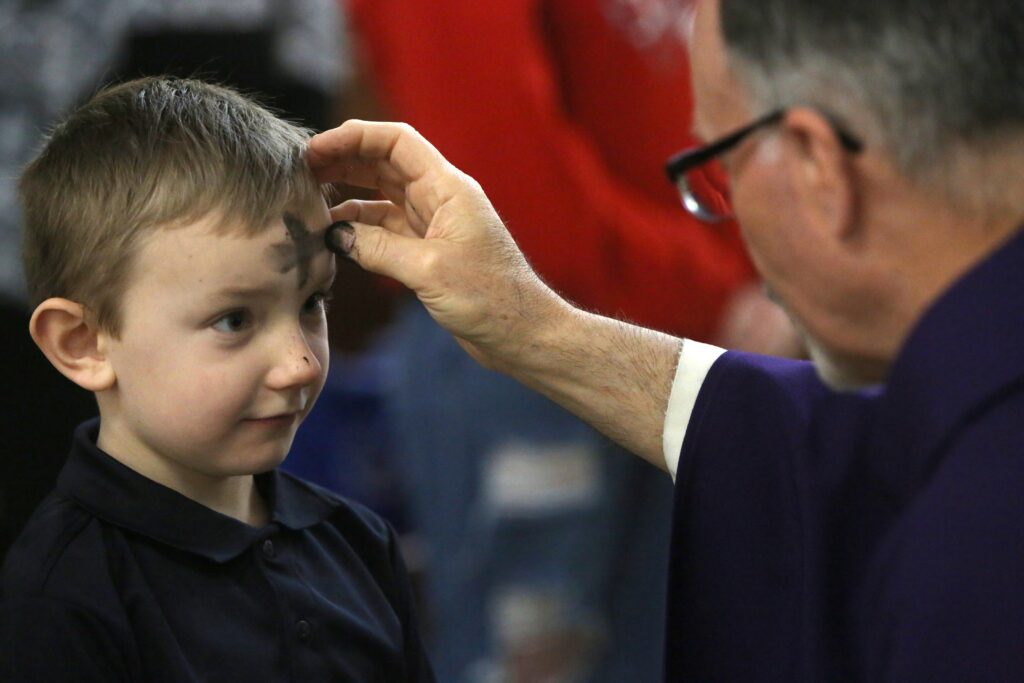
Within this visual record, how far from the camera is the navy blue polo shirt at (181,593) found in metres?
1.25

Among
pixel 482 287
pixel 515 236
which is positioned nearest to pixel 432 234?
pixel 482 287

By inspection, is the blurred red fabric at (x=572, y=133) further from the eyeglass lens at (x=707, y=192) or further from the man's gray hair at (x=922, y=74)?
the man's gray hair at (x=922, y=74)

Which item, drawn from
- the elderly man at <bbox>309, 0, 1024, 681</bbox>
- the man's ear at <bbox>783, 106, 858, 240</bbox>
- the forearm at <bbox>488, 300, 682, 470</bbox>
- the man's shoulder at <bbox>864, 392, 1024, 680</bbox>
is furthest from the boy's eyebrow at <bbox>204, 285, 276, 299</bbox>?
the man's shoulder at <bbox>864, 392, 1024, 680</bbox>

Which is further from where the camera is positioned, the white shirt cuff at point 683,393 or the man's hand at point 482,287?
the white shirt cuff at point 683,393

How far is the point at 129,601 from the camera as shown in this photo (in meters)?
1.29

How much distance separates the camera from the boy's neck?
1.41 metres

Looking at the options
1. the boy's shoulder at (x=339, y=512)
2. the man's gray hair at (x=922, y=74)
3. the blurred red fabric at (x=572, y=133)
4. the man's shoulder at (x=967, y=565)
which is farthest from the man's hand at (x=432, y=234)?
the blurred red fabric at (x=572, y=133)

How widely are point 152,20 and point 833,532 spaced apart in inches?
66.3

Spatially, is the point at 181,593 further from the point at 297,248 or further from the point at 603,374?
the point at 603,374

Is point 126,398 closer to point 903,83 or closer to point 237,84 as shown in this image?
point 903,83

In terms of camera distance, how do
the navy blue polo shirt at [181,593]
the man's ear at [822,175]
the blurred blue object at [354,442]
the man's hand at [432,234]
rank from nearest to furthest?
the man's ear at [822,175] < the navy blue polo shirt at [181,593] < the man's hand at [432,234] < the blurred blue object at [354,442]

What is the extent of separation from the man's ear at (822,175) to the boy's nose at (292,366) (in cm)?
50

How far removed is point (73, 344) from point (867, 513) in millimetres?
811

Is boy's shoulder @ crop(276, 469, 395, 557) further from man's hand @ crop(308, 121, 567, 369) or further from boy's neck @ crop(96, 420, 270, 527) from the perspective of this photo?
man's hand @ crop(308, 121, 567, 369)
